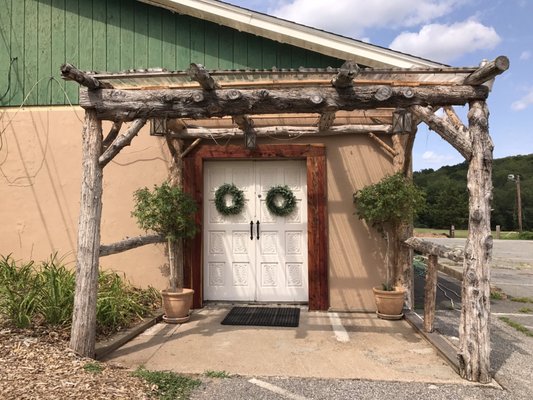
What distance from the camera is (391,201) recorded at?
520cm

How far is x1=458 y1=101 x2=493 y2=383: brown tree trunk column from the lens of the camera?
344 centimetres

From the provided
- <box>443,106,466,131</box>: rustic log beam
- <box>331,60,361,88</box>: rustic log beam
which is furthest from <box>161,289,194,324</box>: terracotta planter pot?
<box>443,106,466,131</box>: rustic log beam

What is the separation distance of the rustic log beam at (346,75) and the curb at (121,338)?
3512 millimetres

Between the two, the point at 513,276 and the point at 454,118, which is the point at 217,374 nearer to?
the point at 454,118

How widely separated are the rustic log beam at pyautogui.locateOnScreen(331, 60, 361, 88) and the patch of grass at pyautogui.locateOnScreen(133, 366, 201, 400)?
2.98 m

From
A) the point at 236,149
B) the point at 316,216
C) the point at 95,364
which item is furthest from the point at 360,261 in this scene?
the point at 95,364

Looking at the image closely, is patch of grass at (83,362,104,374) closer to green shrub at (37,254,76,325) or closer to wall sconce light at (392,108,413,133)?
green shrub at (37,254,76,325)

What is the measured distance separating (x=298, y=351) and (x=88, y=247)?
2.39 m

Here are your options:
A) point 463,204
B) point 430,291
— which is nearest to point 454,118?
point 430,291

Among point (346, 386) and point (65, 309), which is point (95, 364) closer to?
point (65, 309)

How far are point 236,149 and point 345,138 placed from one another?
1691 millimetres

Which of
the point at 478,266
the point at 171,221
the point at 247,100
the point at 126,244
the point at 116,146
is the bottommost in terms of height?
the point at 478,266

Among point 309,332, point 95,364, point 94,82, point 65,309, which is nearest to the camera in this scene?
point 95,364

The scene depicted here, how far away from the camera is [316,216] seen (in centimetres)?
599
